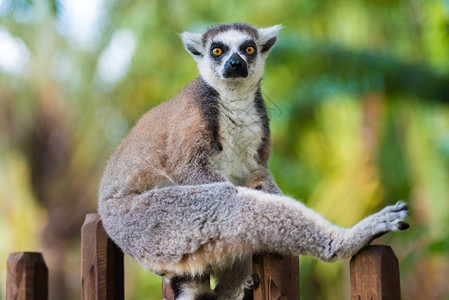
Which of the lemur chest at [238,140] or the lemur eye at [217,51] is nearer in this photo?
the lemur chest at [238,140]

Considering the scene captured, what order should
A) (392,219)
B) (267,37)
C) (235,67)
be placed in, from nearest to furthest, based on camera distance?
1. (392,219)
2. (235,67)
3. (267,37)

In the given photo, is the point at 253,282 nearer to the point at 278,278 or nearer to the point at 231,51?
the point at 278,278

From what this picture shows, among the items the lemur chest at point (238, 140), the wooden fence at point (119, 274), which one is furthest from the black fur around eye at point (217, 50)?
the wooden fence at point (119, 274)

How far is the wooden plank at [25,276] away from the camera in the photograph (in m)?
3.54

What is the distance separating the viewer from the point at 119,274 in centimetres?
341

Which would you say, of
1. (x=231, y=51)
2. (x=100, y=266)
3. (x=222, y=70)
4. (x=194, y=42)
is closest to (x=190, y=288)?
(x=100, y=266)

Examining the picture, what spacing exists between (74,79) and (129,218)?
36.2 feet

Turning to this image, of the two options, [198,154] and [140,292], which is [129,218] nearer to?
[198,154]

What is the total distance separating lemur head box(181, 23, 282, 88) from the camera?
3885 mm

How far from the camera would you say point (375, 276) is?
2.35 m

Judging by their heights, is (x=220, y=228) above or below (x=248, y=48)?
below

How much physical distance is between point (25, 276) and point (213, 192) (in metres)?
1.47

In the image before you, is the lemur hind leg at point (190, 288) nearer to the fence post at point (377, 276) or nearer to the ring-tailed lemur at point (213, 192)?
the ring-tailed lemur at point (213, 192)

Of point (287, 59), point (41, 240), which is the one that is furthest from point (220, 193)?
point (41, 240)
